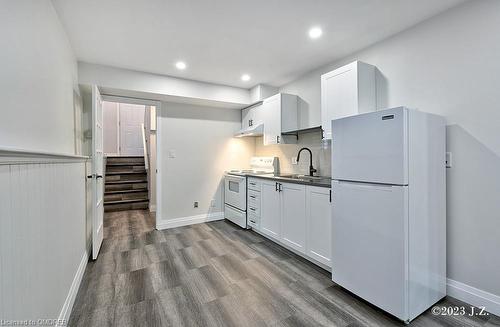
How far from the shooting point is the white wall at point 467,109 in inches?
68.4

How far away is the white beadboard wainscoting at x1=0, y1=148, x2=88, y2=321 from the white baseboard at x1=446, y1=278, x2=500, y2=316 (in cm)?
282

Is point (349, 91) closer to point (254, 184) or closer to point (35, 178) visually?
point (254, 184)

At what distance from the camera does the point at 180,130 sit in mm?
4004

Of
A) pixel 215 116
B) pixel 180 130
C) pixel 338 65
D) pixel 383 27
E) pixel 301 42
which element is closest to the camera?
pixel 383 27

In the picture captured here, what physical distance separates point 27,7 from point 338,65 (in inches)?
114

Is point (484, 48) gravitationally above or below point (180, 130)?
above

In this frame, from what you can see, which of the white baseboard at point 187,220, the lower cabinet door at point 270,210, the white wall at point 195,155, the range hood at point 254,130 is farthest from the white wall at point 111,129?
the lower cabinet door at point 270,210

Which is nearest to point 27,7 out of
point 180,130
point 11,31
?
point 11,31

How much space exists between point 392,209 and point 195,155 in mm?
3215

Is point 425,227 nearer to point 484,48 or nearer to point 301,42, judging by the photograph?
point 484,48

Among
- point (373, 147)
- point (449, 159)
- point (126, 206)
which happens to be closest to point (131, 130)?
point (126, 206)

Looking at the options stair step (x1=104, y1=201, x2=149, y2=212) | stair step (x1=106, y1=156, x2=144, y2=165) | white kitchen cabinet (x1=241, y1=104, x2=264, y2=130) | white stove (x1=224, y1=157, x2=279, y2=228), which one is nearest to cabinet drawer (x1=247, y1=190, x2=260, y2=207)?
white stove (x1=224, y1=157, x2=279, y2=228)

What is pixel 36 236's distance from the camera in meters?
1.16

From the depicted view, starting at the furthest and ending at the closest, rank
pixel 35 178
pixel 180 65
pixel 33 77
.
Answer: pixel 180 65, pixel 33 77, pixel 35 178
